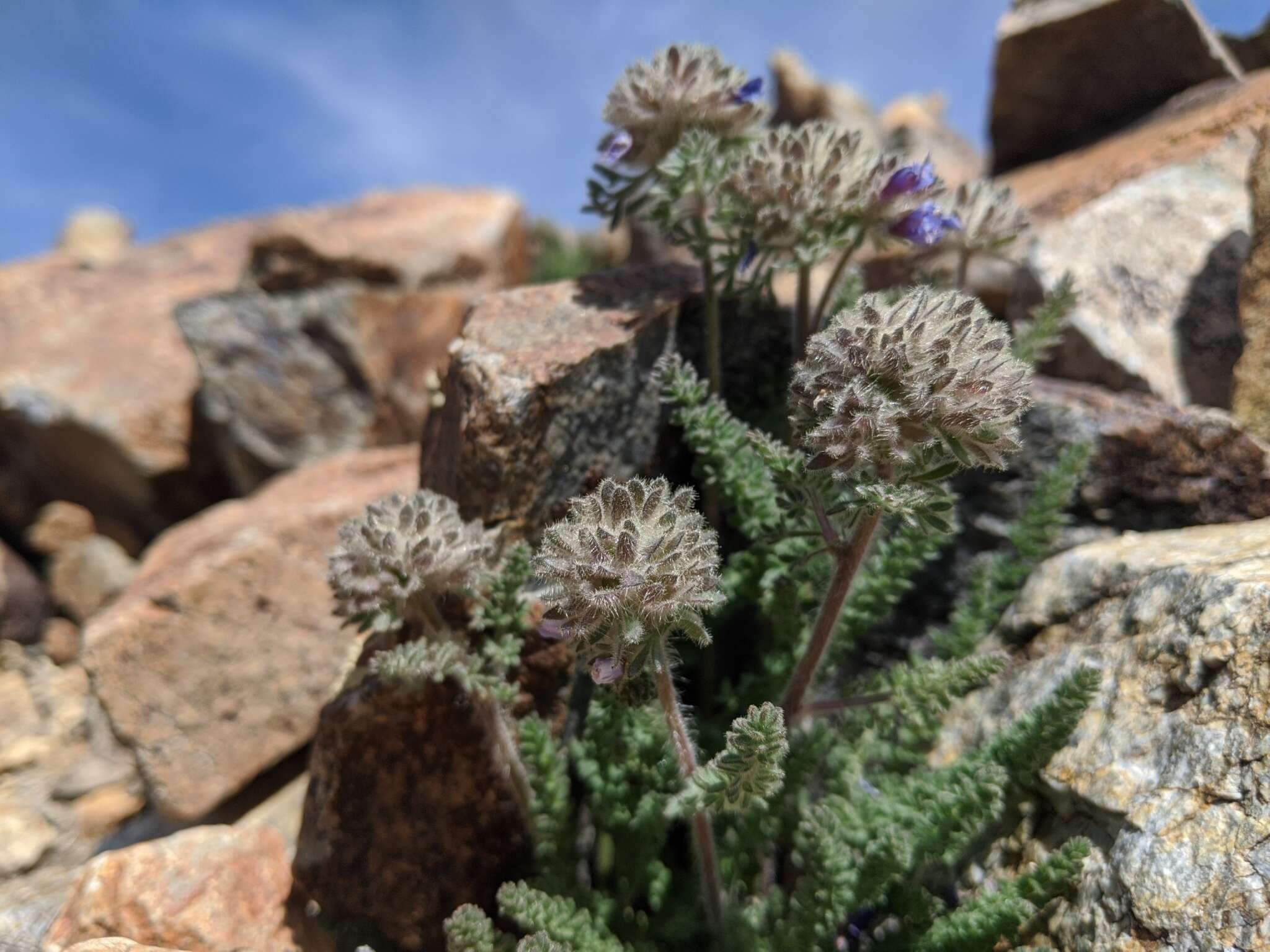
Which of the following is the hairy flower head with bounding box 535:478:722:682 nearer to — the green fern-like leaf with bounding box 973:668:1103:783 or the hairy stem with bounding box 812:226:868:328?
the green fern-like leaf with bounding box 973:668:1103:783

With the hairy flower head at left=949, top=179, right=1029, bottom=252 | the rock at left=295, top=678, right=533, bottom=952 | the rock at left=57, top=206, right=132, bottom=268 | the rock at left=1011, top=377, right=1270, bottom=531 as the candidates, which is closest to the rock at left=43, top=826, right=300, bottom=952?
the rock at left=295, top=678, right=533, bottom=952

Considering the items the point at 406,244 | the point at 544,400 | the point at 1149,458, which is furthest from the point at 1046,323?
the point at 406,244

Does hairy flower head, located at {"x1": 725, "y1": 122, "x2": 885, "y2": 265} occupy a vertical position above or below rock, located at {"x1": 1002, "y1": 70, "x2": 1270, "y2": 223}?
below

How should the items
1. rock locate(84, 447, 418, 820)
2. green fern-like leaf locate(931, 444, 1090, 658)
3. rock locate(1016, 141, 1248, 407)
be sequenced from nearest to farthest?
1. green fern-like leaf locate(931, 444, 1090, 658)
2. rock locate(1016, 141, 1248, 407)
3. rock locate(84, 447, 418, 820)

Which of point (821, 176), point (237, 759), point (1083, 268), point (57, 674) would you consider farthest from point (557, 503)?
point (57, 674)

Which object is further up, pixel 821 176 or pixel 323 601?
pixel 821 176

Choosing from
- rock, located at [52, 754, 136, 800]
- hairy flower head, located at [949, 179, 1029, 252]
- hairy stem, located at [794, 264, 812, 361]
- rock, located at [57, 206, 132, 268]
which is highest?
rock, located at [57, 206, 132, 268]

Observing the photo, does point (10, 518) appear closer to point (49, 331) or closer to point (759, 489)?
point (49, 331)

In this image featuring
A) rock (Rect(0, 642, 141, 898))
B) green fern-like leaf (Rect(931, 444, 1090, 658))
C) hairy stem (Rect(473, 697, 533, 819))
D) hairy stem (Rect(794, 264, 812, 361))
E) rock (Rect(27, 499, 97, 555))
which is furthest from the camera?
rock (Rect(27, 499, 97, 555))
